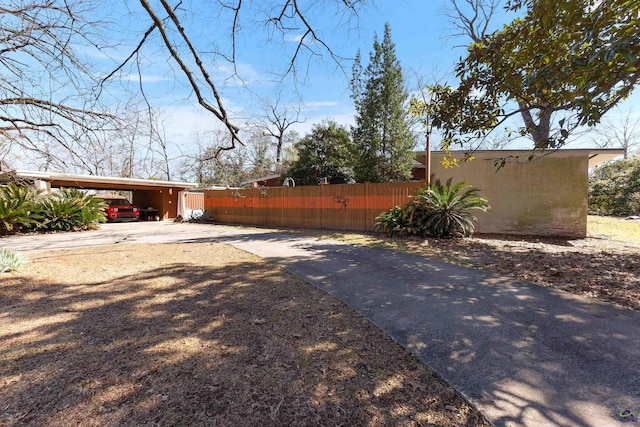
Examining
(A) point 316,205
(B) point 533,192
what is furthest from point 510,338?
(A) point 316,205

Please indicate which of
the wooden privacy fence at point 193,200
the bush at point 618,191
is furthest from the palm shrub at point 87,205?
the bush at point 618,191

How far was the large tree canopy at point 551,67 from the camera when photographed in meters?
3.21

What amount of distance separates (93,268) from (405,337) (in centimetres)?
555

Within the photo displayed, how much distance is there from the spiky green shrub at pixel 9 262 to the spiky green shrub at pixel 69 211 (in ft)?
27.2

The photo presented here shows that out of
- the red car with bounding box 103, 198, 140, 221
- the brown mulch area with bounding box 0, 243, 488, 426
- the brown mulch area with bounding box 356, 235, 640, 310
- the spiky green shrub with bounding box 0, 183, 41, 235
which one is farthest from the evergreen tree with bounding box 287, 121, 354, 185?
the brown mulch area with bounding box 0, 243, 488, 426

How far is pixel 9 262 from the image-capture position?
4.79 meters

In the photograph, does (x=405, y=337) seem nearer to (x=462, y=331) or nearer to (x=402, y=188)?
(x=462, y=331)

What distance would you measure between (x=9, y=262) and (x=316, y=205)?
347 inches

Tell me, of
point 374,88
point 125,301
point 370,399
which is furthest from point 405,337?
point 374,88

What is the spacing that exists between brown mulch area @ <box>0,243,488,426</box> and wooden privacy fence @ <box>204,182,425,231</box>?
511 centimetres

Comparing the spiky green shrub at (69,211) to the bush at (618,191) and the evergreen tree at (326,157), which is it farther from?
the bush at (618,191)

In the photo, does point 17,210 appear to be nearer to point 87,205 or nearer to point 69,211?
point 69,211

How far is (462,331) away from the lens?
2766mm

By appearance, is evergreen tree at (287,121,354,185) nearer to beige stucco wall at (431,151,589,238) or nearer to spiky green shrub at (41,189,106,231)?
beige stucco wall at (431,151,589,238)
